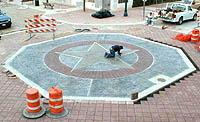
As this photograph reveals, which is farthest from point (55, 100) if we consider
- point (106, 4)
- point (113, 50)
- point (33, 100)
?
point (106, 4)

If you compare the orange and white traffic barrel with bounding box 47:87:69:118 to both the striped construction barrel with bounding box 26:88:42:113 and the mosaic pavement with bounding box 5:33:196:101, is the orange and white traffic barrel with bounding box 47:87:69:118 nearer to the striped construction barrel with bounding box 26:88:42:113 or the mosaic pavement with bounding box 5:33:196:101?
the striped construction barrel with bounding box 26:88:42:113

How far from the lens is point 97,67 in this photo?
11547 millimetres

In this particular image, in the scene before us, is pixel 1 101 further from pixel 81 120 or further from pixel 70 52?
pixel 70 52

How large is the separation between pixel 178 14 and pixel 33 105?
55.0 feet

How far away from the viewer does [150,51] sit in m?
13.9

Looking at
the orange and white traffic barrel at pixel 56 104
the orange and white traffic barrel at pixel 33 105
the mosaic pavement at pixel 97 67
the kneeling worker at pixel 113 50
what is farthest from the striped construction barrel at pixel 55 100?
the kneeling worker at pixel 113 50

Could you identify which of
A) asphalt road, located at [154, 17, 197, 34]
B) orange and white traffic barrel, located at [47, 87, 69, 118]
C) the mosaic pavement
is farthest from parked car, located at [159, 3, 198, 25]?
orange and white traffic barrel, located at [47, 87, 69, 118]

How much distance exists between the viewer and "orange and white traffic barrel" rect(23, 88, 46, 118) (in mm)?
7543

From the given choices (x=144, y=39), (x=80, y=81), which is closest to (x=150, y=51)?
(x=144, y=39)

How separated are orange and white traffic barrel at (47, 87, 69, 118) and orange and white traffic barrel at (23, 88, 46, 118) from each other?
0.35 m

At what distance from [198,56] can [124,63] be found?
4644mm

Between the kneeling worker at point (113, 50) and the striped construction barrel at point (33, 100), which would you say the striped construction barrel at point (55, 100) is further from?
the kneeling worker at point (113, 50)

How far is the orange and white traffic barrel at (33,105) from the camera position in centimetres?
754

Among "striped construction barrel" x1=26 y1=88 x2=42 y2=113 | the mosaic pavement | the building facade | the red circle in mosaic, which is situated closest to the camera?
"striped construction barrel" x1=26 y1=88 x2=42 y2=113
